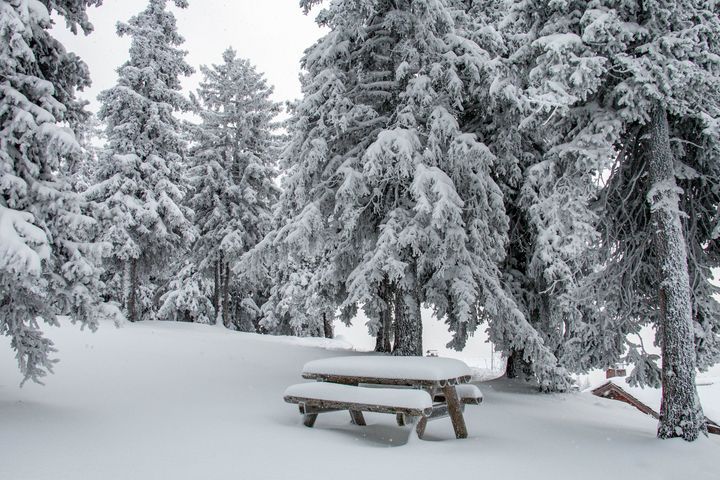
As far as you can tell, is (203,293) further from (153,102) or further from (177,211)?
(153,102)

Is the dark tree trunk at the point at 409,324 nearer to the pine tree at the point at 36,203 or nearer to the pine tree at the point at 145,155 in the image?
the pine tree at the point at 36,203

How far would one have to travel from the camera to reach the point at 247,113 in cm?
2700

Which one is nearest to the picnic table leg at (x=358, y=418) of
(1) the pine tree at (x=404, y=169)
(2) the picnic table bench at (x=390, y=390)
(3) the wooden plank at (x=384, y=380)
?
(2) the picnic table bench at (x=390, y=390)

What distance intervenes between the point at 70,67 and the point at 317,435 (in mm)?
6157

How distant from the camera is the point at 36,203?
Result: 6477mm

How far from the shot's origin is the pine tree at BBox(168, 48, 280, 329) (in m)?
25.8

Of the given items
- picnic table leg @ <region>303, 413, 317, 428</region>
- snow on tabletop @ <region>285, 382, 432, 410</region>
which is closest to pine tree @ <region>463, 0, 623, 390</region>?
snow on tabletop @ <region>285, 382, 432, 410</region>

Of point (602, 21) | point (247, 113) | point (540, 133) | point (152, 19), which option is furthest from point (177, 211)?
point (602, 21)

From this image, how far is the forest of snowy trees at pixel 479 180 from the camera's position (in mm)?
6613

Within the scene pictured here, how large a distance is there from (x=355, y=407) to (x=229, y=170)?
2210 centimetres

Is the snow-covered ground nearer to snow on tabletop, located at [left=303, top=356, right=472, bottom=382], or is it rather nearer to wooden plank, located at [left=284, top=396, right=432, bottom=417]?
wooden plank, located at [left=284, top=396, right=432, bottom=417]

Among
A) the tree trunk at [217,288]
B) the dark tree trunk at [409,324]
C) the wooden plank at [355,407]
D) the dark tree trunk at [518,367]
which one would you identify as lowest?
the dark tree trunk at [518,367]

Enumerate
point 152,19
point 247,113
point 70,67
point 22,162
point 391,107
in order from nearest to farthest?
1. point 22,162
2. point 70,67
3. point 391,107
4. point 152,19
5. point 247,113

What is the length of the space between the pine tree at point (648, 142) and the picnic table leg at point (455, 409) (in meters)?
3.07
